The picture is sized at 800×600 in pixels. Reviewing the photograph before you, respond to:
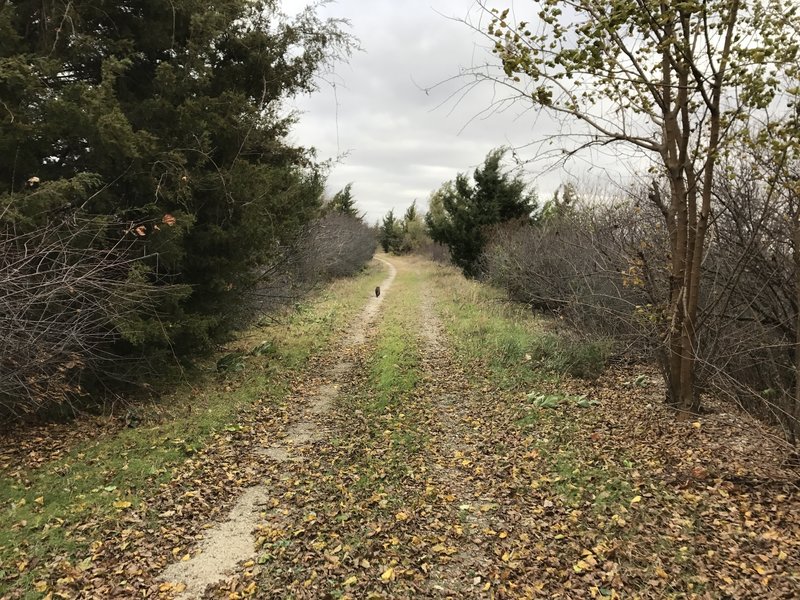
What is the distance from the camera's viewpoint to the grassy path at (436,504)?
4.07m

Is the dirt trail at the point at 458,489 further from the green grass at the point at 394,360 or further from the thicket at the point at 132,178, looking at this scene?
the thicket at the point at 132,178

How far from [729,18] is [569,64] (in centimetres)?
155

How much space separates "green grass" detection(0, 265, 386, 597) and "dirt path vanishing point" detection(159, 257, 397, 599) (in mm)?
882

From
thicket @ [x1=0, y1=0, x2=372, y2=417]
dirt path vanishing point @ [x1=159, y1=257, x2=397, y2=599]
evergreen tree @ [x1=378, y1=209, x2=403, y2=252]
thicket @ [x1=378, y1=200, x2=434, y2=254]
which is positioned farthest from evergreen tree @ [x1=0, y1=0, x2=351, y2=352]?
evergreen tree @ [x1=378, y1=209, x2=403, y2=252]

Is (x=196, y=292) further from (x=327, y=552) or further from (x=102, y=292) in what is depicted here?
(x=327, y=552)

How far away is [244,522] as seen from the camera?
195 inches

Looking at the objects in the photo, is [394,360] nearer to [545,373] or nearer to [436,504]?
[545,373]

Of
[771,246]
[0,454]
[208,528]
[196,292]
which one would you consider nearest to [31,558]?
[208,528]

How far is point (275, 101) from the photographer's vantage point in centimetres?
982

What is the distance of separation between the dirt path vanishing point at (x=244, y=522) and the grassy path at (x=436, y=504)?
2 centimetres

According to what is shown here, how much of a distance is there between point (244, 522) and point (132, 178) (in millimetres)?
5052

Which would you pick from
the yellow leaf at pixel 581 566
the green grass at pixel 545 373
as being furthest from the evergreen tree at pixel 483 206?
the yellow leaf at pixel 581 566

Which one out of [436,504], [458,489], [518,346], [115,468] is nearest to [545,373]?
[518,346]

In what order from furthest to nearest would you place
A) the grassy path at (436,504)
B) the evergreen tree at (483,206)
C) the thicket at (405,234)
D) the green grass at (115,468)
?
1. the thicket at (405,234)
2. the evergreen tree at (483,206)
3. the green grass at (115,468)
4. the grassy path at (436,504)
